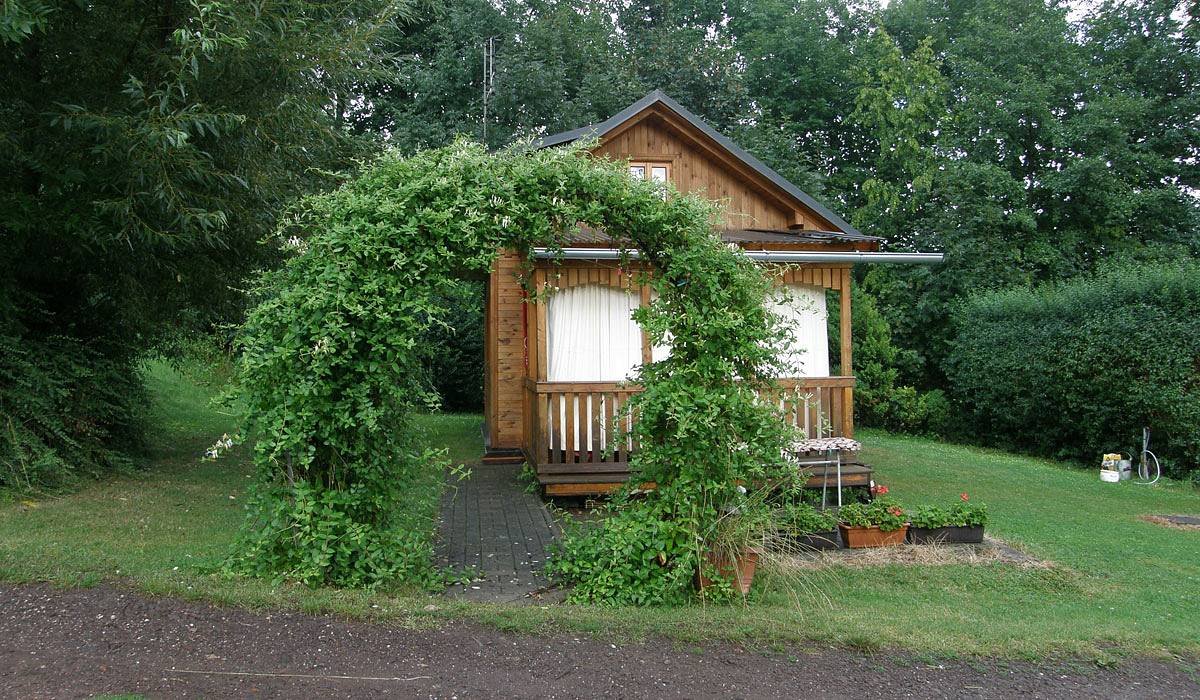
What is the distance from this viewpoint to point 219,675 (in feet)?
13.1

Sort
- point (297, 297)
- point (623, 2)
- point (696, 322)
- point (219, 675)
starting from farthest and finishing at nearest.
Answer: point (623, 2) → point (696, 322) → point (297, 297) → point (219, 675)

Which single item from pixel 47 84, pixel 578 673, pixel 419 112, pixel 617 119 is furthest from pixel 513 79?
pixel 578 673

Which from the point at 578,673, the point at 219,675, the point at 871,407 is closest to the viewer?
the point at 219,675

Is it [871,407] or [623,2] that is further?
[623,2]

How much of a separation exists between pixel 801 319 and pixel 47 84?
819 cm

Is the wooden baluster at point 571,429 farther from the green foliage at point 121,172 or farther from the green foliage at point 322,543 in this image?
the green foliage at point 322,543

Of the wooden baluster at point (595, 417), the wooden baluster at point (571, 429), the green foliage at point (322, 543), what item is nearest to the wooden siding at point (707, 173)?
the wooden baluster at point (595, 417)

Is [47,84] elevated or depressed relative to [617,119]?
depressed

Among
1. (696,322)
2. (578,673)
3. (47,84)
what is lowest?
(578,673)

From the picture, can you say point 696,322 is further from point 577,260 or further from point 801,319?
point 801,319

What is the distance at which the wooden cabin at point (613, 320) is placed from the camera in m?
9.21

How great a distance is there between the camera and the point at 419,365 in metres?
5.43

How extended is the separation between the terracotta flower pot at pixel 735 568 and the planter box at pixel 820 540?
1701mm

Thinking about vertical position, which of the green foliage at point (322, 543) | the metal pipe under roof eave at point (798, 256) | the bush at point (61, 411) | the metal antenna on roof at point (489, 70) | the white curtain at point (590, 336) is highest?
the metal antenna on roof at point (489, 70)
